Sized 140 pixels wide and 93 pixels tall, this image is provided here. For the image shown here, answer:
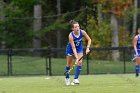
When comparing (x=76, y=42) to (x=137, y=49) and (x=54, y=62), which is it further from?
(x=54, y=62)

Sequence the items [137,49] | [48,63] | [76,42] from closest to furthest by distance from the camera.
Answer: [76,42] → [137,49] → [48,63]

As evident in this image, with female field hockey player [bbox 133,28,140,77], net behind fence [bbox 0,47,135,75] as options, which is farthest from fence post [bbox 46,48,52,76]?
female field hockey player [bbox 133,28,140,77]

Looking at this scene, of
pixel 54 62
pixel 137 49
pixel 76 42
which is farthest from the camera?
pixel 54 62

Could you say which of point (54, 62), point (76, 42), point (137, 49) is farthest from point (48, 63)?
point (76, 42)

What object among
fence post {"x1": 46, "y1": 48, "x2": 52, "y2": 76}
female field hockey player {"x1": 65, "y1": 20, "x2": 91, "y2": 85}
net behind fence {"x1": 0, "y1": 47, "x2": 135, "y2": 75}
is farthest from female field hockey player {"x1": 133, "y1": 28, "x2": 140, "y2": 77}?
fence post {"x1": 46, "y1": 48, "x2": 52, "y2": 76}

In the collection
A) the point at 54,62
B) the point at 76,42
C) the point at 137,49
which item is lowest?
the point at 54,62

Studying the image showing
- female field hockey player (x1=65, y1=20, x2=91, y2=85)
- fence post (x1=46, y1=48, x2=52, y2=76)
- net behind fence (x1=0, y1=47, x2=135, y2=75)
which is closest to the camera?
female field hockey player (x1=65, y1=20, x2=91, y2=85)

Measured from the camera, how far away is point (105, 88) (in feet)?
49.6

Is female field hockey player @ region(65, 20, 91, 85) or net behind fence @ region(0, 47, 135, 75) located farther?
net behind fence @ region(0, 47, 135, 75)

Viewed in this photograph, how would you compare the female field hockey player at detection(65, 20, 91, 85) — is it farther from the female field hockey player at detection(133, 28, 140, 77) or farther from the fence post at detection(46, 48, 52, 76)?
the fence post at detection(46, 48, 52, 76)

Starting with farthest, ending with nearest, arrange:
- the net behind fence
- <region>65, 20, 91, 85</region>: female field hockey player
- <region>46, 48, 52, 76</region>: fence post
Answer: the net behind fence → <region>46, 48, 52, 76</region>: fence post → <region>65, 20, 91, 85</region>: female field hockey player

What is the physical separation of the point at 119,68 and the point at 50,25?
7.58 metres

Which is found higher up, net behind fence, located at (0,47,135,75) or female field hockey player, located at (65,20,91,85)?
female field hockey player, located at (65,20,91,85)

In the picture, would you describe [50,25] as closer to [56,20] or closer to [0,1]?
[56,20]
